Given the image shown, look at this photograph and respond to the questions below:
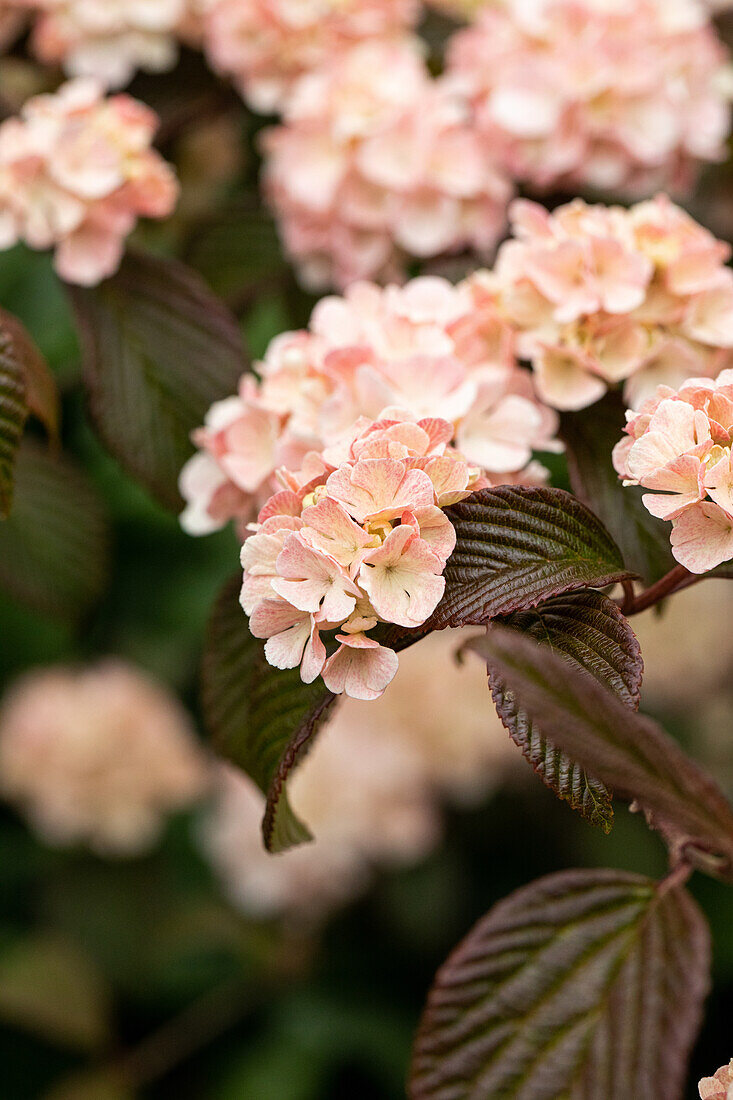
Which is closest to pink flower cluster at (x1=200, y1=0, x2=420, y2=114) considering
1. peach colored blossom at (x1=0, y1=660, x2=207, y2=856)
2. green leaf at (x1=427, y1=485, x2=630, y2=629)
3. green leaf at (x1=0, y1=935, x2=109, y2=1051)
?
green leaf at (x1=427, y1=485, x2=630, y2=629)

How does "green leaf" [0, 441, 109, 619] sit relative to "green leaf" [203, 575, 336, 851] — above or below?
below

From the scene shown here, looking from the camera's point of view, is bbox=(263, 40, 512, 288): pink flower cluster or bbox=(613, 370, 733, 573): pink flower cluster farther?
bbox=(263, 40, 512, 288): pink flower cluster

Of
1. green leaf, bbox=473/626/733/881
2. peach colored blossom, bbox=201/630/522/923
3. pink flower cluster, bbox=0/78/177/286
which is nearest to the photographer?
green leaf, bbox=473/626/733/881

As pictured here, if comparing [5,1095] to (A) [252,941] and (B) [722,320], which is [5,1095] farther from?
(B) [722,320]

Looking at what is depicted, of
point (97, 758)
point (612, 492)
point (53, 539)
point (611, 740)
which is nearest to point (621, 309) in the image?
point (612, 492)

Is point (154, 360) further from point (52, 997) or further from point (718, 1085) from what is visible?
point (52, 997)

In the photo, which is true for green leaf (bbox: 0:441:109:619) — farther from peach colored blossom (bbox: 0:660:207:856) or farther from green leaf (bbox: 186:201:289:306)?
peach colored blossom (bbox: 0:660:207:856)

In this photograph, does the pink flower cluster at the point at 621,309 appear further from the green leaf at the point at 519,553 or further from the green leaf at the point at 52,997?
the green leaf at the point at 52,997
